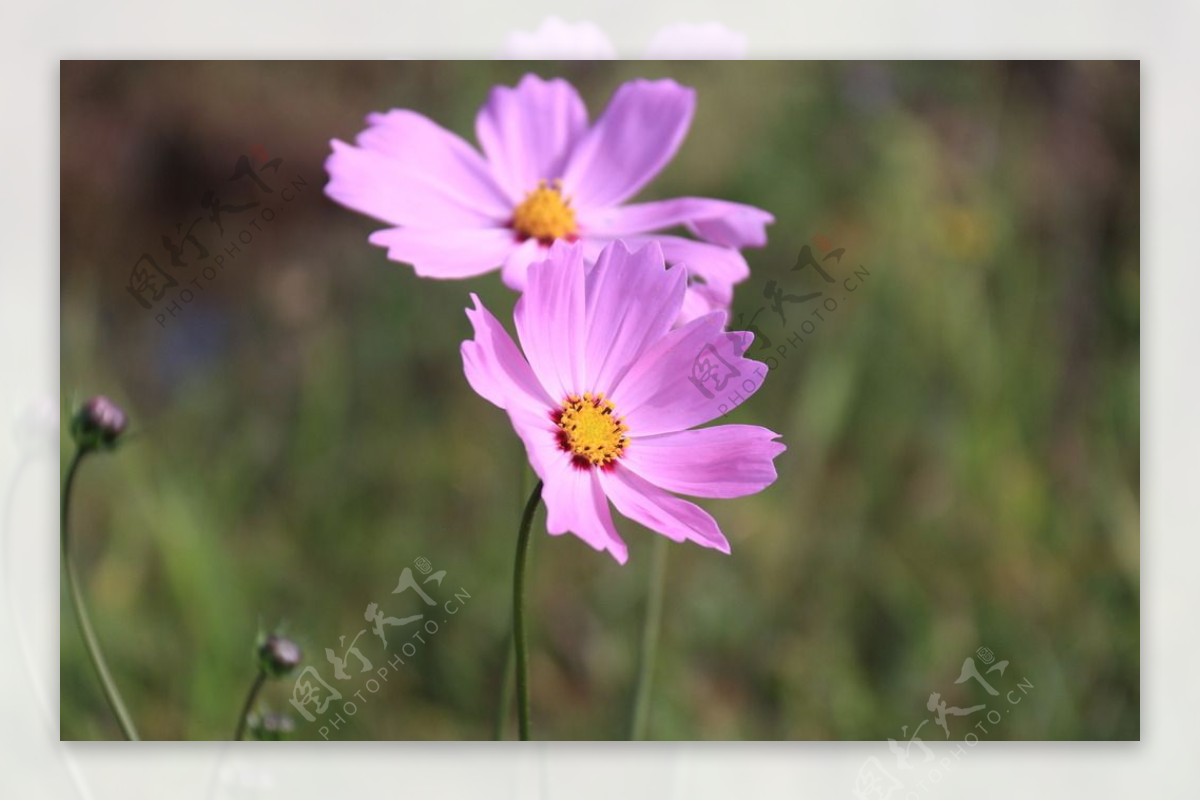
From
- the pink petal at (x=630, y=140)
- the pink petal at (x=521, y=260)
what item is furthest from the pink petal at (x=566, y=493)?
the pink petal at (x=630, y=140)

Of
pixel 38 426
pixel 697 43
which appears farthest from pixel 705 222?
pixel 38 426

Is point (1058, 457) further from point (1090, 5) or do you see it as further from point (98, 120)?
point (98, 120)

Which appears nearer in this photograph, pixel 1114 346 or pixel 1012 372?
pixel 1114 346

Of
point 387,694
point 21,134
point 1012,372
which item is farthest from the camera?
point 1012,372

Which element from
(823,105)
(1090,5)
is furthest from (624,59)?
(1090,5)

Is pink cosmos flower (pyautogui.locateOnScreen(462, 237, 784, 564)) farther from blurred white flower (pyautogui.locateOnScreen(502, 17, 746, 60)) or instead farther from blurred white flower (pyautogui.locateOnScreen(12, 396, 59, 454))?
blurred white flower (pyautogui.locateOnScreen(12, 396, 59, 454))

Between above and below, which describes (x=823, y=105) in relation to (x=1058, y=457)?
above

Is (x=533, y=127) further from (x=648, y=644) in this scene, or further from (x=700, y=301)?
(x=648, y=644)
